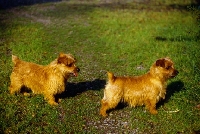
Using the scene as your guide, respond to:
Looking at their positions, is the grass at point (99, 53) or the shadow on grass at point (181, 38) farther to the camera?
the shadow on grass at point (181, 38)

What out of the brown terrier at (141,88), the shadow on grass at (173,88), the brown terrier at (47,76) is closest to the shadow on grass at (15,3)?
the brown terrier at (47,76)

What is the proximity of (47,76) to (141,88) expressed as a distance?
8.34 feet

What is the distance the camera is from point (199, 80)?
8.73 meters

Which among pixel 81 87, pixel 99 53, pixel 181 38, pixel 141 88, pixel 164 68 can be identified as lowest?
pixel 81 87

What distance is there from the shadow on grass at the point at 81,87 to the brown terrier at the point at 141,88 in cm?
158

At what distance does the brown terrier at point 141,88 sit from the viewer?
6.69 meters

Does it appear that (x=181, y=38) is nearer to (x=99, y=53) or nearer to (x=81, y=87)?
(x=99, y=53)

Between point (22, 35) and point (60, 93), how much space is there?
715cm

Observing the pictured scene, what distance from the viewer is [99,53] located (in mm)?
12000

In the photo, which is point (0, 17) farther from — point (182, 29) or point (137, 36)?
point (182, 29)

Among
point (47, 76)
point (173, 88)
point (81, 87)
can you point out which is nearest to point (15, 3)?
point (81, 87)

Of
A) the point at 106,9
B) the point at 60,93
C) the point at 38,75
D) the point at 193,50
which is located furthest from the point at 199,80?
the point at 106,9

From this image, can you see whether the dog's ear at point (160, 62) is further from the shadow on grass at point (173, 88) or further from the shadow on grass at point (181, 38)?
the shadow on grass at point (181, 38)

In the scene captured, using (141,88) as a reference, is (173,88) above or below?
below
